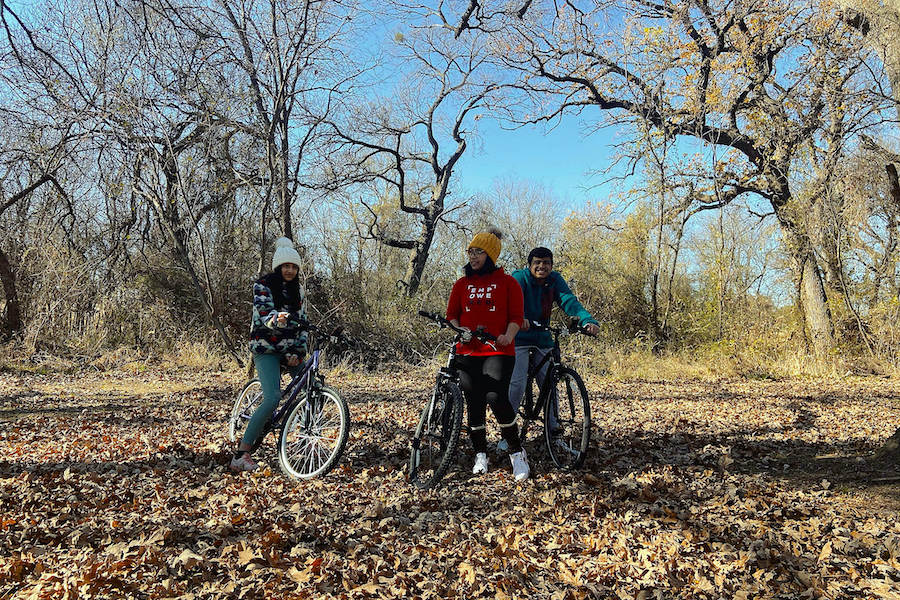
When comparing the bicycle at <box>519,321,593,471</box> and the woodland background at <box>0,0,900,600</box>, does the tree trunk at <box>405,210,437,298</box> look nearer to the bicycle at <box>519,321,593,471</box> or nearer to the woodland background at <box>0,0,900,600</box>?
the woodland background at <box>0,0,900,600</box>

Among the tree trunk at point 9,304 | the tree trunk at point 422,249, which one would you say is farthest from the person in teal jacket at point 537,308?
the tree trunk at point 422,249

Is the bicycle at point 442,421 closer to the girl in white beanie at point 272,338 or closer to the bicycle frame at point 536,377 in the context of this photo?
the bicycle frame at point 536,377

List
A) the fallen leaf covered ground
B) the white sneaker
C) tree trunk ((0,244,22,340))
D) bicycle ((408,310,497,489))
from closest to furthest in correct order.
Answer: the fallen leaf covered ground
bicycle ((408,310,497,489))
the white sneaker
tree trunk ((0,244,22,340))

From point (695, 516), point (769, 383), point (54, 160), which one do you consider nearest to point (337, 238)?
point (54, 160)

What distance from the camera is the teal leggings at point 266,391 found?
4629 mm

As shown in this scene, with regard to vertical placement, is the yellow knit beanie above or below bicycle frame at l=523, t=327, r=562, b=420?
above

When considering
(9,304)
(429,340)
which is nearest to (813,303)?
(429,340)

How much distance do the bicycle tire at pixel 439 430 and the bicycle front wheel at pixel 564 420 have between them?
86 cm

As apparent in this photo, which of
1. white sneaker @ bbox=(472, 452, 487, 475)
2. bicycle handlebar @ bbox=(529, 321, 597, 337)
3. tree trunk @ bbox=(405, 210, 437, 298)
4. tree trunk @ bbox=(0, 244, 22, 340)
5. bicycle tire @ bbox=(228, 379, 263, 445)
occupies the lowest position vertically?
white sneaker @ bbox=(472, 452, 487, 475)

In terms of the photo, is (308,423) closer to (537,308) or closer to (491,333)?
(491,333)

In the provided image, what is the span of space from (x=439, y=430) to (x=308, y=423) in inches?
38.0

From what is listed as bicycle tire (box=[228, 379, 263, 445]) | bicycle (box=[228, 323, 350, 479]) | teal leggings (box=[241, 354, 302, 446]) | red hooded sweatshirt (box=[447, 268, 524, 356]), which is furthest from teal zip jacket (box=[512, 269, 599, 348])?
bicycle tire (box=[228, 379, 263, 445])

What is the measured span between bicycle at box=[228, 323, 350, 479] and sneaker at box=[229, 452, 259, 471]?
0.13 m

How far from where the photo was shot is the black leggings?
429cm
